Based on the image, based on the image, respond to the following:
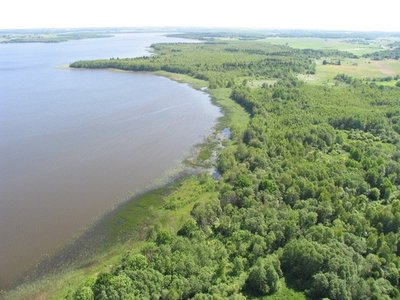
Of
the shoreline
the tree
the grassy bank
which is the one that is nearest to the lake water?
the shoreline

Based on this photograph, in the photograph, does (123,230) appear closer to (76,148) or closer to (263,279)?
(263,279)

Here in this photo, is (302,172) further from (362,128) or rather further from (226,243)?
(362,128)

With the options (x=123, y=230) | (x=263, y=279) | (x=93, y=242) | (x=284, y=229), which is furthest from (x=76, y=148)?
(x=263, y=279)

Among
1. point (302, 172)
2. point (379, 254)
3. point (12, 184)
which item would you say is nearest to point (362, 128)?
point (302, 172)

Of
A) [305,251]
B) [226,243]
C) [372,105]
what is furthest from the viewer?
[372,105]

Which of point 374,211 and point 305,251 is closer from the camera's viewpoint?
point 305,251

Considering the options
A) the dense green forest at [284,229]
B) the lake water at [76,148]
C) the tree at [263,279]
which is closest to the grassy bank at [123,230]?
the dense green forest at [284,229]
